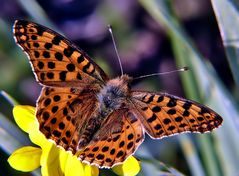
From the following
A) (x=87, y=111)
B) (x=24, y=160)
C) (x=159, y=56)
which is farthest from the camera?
(x=159, y=56)

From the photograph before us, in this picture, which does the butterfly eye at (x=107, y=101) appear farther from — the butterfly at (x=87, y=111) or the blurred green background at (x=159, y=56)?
the blurred green background at (x=159, y=56)

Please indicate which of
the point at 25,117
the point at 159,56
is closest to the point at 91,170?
the point at 25,117

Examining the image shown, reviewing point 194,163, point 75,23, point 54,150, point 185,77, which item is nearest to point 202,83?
point 185,77

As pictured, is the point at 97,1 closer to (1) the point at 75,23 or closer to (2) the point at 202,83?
(1) the point at 75,23

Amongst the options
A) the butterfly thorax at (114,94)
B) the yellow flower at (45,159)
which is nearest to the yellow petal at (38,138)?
the yellow flower at (45,159)

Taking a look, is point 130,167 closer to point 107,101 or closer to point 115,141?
point 115,141

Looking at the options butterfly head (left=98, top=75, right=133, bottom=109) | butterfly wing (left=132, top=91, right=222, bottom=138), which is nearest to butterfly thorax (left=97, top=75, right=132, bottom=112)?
butterfly head (left=98, top=75, right=133, bottom=109)
